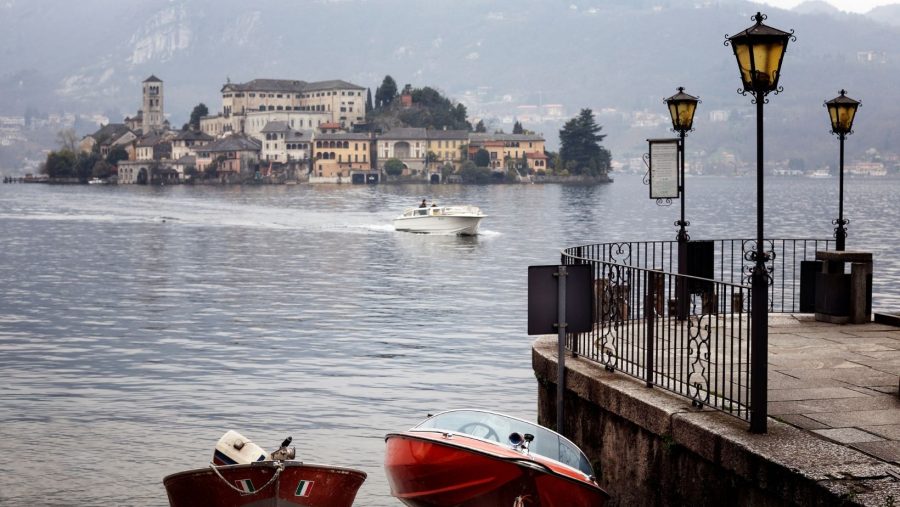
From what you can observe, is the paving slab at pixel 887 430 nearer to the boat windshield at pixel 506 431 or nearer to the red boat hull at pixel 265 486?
the boat windshield at pixel 506 431

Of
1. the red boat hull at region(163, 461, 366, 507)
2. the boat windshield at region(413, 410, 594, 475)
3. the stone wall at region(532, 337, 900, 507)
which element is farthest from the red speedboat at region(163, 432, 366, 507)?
the stone wall at region(532, 337, 900, 507)

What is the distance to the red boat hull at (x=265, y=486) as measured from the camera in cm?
1223

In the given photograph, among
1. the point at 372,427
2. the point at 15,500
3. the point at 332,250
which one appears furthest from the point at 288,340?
the point at 332,250

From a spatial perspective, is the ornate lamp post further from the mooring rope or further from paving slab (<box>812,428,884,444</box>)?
the mooring rope

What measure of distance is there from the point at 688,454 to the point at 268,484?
4067 millimetres

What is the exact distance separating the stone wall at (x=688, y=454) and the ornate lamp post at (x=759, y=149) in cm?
44

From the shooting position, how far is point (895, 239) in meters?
88.2

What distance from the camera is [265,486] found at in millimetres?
12227

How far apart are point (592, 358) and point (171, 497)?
515cm

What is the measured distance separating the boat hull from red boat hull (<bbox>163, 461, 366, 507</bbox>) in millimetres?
78321

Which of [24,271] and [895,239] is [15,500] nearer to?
[24,271]

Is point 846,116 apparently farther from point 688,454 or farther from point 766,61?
point 688,454

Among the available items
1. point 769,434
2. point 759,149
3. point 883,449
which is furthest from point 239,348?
point 883,449

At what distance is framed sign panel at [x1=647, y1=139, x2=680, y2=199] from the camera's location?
20156mm
